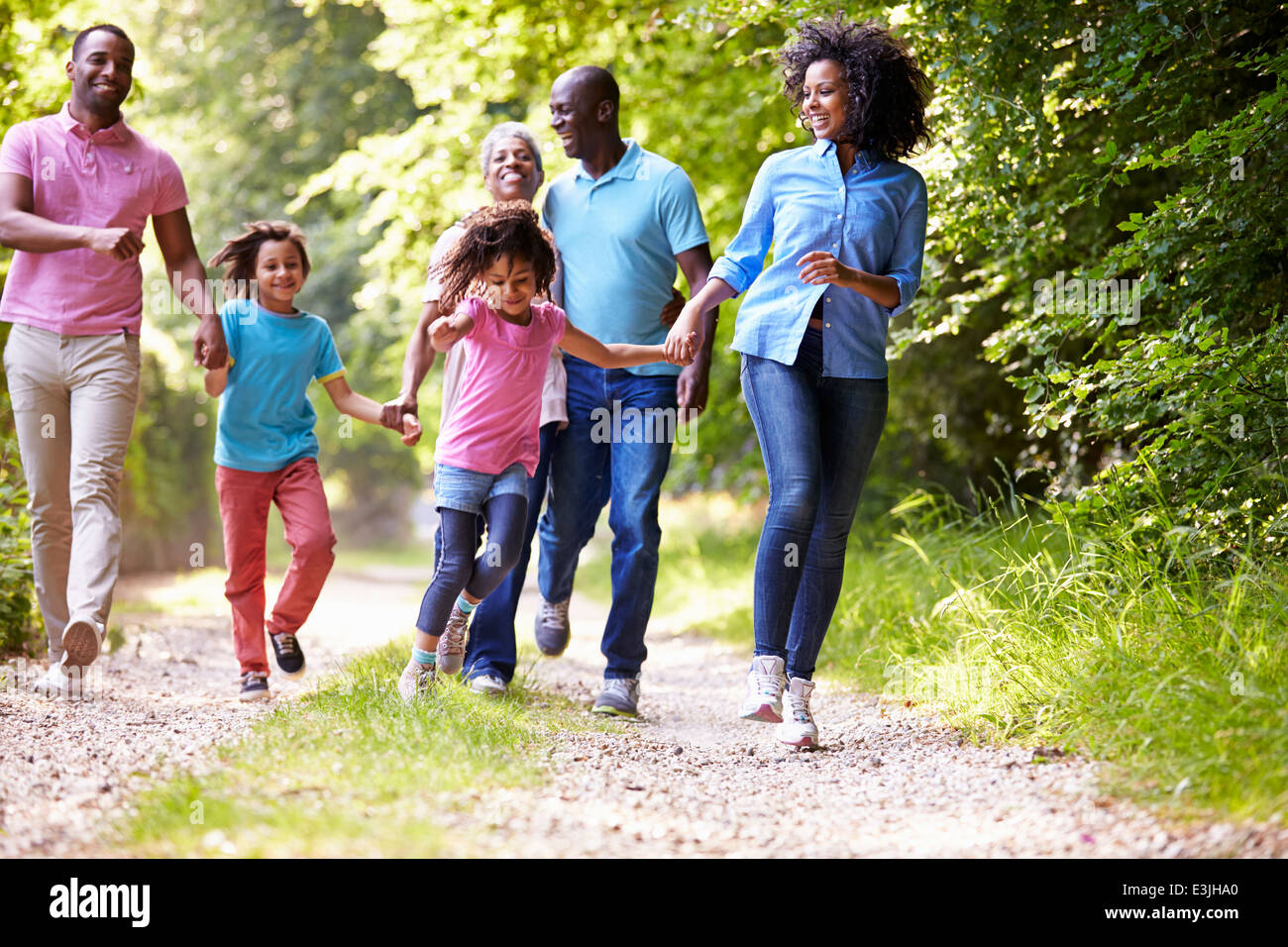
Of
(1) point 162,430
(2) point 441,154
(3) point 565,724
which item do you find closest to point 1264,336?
(3) point 565,724

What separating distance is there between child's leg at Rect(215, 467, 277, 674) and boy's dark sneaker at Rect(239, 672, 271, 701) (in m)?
0.03

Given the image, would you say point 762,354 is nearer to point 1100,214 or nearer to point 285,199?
point 1100,214

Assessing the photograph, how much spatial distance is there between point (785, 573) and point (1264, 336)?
172 cm

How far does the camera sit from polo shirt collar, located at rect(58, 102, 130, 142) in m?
4.80

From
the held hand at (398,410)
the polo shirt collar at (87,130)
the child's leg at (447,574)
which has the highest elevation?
the polo shirt collar at (87,130)

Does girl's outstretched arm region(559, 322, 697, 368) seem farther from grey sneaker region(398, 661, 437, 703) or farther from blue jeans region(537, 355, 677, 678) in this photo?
grey sneaker region(398, 661, 437, 703)

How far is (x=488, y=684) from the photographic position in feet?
15.7

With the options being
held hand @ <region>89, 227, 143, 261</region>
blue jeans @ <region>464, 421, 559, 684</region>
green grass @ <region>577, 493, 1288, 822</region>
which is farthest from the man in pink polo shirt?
green grass @ <region>577, 493, 1288, 822</region>

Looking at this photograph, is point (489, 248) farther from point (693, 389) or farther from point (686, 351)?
point (693, 389)

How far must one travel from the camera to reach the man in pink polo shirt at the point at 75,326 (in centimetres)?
466

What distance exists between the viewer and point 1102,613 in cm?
398

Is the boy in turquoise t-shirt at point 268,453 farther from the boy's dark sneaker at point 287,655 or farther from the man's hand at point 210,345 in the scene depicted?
the man's hand at point 210,345

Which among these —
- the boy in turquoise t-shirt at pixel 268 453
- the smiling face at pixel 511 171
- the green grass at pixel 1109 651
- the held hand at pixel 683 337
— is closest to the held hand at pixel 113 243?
the boy in turquoise t-shirt at pixel 268 453

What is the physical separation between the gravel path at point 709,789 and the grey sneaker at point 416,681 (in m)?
0.50
